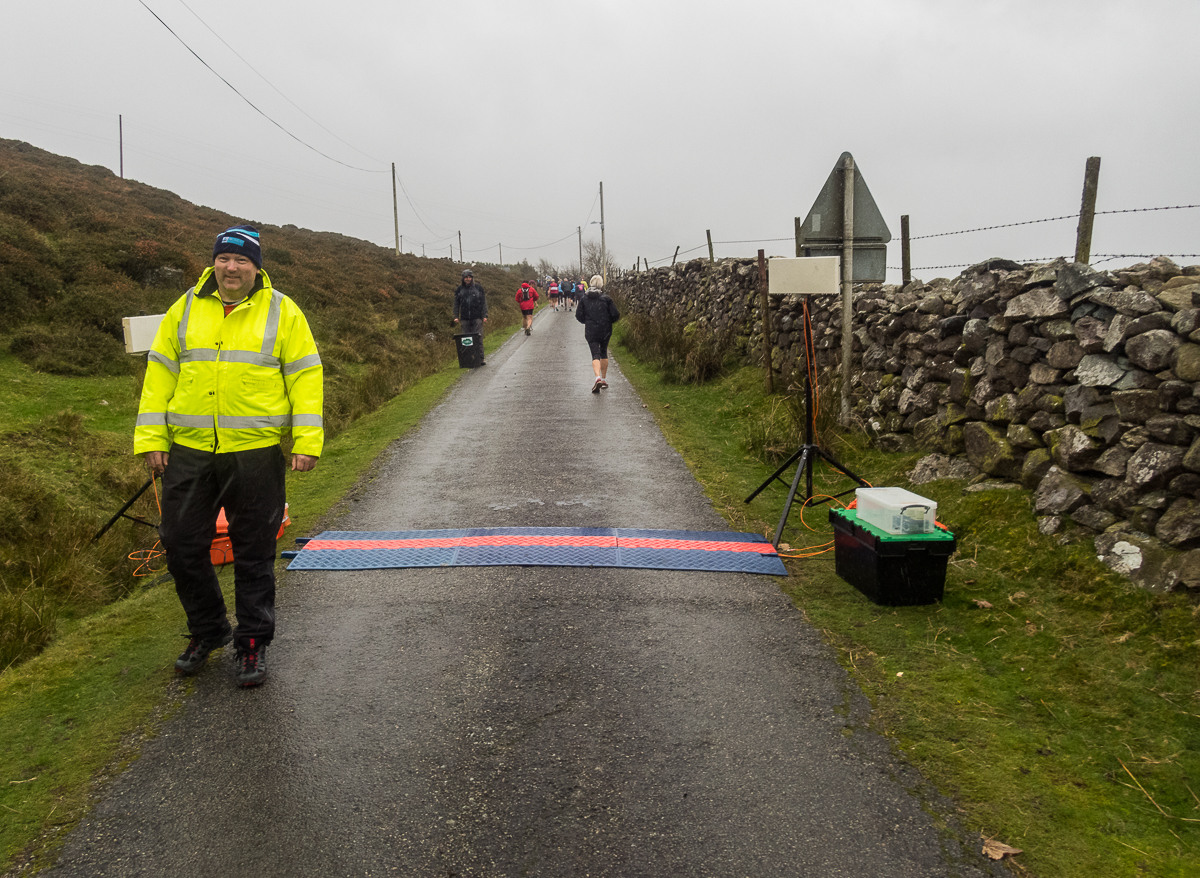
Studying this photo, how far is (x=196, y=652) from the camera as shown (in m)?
4.18

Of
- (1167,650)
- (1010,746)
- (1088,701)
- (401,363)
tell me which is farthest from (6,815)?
(401,363)

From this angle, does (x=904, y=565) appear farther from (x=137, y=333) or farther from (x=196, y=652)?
(x=137, y=333)

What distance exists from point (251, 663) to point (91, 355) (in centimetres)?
1059

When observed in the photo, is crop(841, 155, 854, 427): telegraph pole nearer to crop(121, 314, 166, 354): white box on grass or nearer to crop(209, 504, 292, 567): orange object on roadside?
crop(209, 504, 292, 567): orange object on roadside

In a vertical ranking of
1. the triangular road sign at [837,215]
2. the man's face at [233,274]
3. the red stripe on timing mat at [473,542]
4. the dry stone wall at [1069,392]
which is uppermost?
the triangular road sign at [837,215]

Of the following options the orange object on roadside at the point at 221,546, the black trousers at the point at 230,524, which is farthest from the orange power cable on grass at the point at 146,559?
the black trousers at the point at 230,524

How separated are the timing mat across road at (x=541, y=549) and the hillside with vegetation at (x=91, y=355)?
149 centimetres

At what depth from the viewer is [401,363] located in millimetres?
19281

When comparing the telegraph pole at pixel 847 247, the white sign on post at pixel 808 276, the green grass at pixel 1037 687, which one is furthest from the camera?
the telegraph pole at pixel 847 247

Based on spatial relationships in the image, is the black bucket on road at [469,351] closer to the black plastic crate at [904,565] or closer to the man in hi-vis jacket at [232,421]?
the black plastic crate at [904,565]

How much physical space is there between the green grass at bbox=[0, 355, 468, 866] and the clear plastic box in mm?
3729

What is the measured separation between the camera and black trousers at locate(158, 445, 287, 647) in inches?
155

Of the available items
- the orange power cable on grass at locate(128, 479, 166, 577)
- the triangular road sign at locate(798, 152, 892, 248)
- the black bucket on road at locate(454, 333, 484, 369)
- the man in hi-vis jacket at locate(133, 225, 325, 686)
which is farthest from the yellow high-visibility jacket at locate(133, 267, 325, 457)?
the black bucket on road at locate(454, 333, 484, 369)

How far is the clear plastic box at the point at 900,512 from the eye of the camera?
499 centimetres
